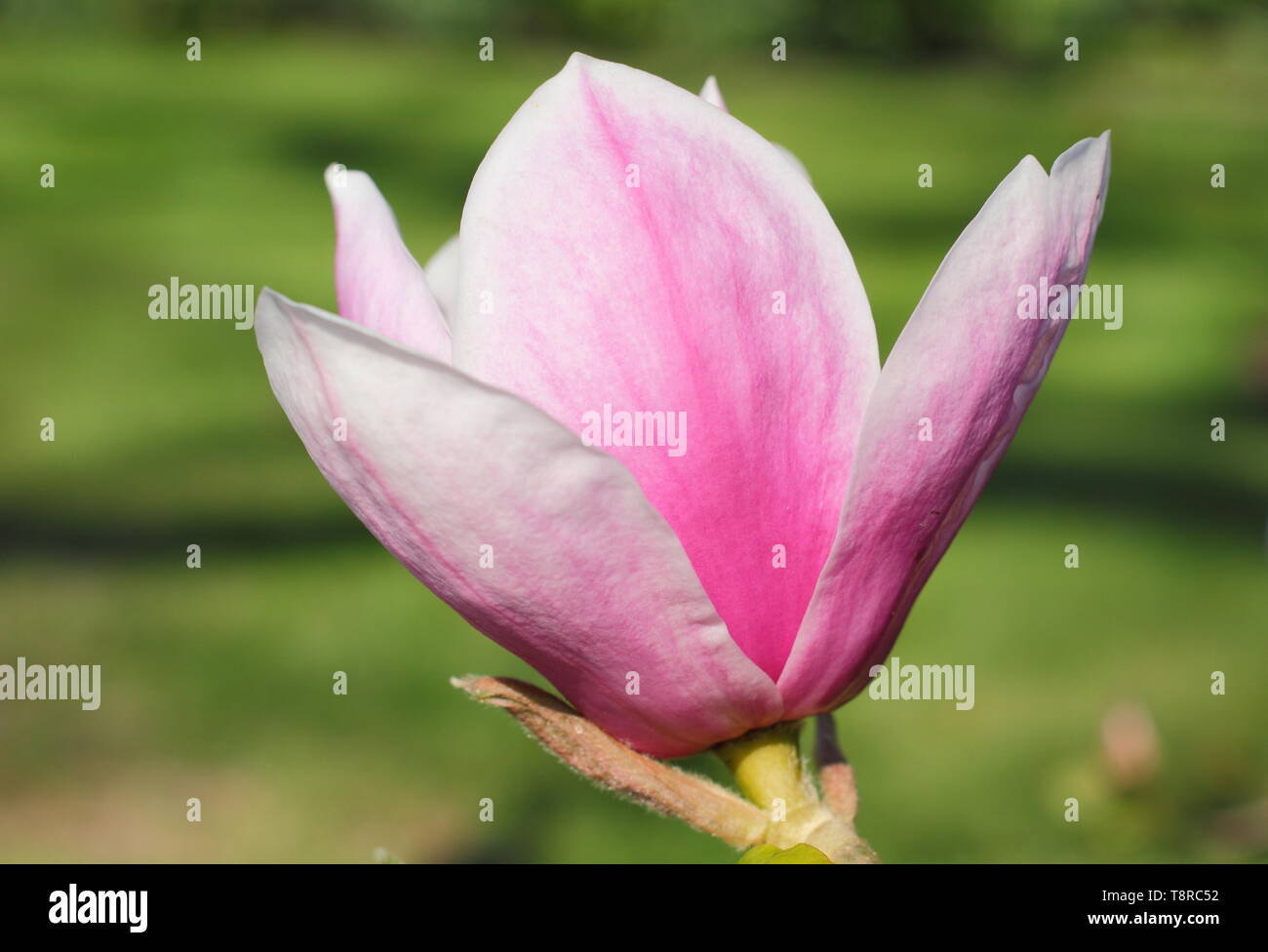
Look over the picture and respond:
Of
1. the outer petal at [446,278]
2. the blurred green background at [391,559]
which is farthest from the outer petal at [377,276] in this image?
the blurred green background at [391,559]

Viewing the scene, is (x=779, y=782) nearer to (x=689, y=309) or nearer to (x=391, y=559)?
(x=689, y=309)

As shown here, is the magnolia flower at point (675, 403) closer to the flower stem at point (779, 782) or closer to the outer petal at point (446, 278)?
the flower stem at point (779, 782)

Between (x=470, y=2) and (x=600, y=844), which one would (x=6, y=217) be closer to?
(x=470, y=2)

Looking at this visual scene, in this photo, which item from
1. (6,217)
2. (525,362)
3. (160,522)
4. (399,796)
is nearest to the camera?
(525,362)

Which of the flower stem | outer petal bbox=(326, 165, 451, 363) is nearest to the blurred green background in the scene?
the flower stem

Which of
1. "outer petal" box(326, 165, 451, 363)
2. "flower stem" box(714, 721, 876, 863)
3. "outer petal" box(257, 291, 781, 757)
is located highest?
"outer petal" box(326, 165, 451, 363)

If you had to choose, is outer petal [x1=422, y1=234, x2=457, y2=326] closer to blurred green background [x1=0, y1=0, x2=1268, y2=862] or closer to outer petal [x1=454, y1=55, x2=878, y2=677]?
outer petal [x1=454, y1=55, x2=878, y2=677]

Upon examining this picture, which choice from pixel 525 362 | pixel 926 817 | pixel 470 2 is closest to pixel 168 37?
pixel 470 2
